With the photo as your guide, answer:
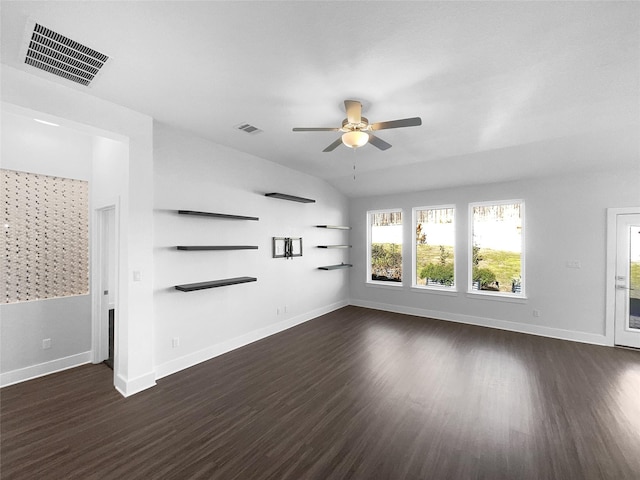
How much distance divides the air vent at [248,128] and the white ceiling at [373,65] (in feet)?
0.32

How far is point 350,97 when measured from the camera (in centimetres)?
265

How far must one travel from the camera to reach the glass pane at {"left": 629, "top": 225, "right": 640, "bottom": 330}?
165 inches

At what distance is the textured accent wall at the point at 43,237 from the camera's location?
125 inches

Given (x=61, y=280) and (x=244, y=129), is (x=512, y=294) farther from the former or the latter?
(x=61, y=280)

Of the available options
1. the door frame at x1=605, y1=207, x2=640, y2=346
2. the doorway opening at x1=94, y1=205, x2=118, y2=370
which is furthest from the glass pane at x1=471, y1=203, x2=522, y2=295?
the doorway opening at x1=94, y1=205, x2=118, y2=370

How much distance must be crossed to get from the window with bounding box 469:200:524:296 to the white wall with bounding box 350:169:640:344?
5.8 inches

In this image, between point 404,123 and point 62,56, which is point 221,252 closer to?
point 62,56

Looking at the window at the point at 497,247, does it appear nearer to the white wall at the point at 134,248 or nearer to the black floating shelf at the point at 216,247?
the black floating shelf at the point at 216,247

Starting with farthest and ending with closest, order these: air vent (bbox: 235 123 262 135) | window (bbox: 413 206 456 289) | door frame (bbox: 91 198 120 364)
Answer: window (bbox: 413 206 456 289) → door frame (bbox: 91 198 120 364) → air vent (bbox: 235 123 262 135)

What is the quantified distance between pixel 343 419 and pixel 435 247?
441cm

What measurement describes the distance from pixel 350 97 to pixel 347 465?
10.1 ft

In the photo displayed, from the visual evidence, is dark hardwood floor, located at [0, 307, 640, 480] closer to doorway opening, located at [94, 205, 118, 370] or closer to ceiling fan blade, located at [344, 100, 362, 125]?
doorway opening, located at [94, 205, 118, 370]

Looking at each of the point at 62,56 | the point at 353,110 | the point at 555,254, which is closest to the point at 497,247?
the point at 555,254

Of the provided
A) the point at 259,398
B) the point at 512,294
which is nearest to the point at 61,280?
the point at 259,398
